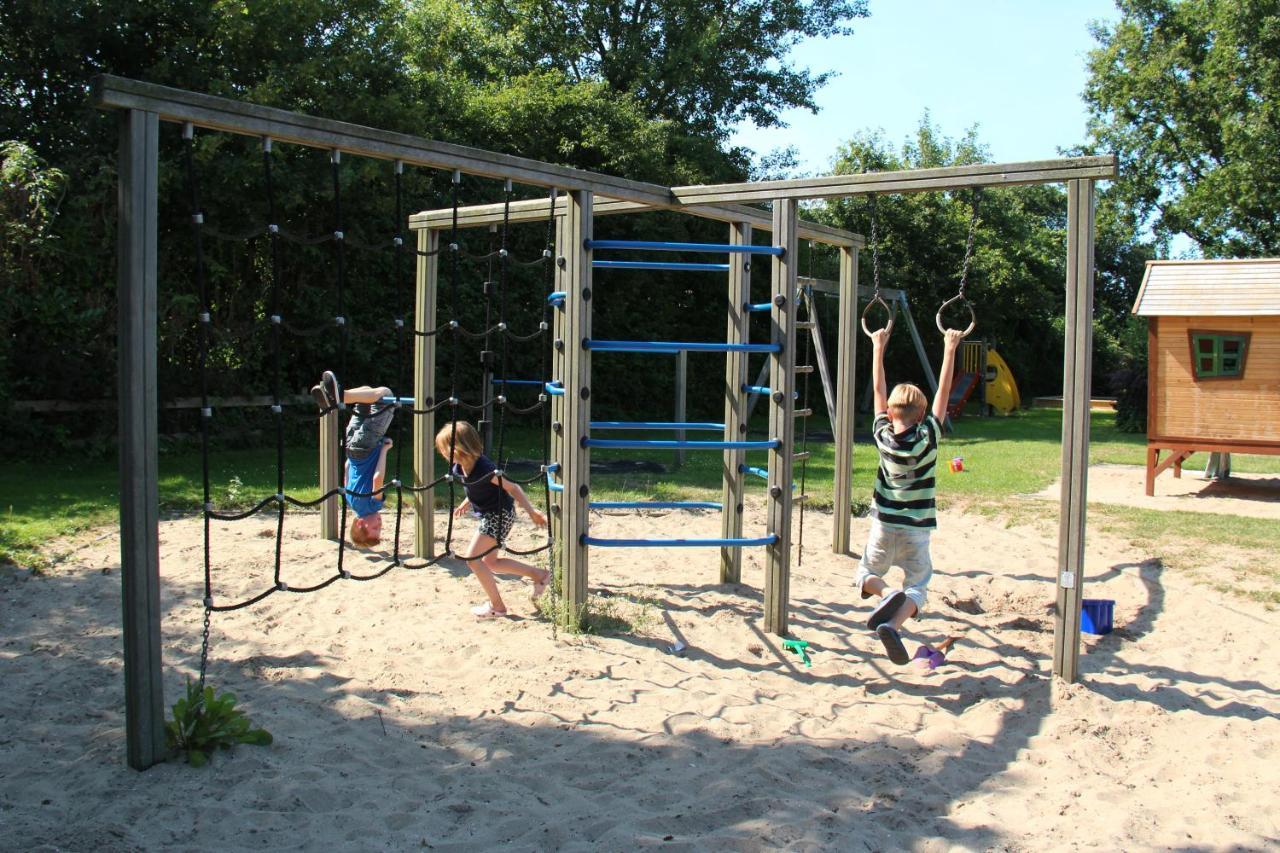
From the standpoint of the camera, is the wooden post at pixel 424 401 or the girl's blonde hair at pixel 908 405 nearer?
the girl's blonde hair at pixel 908 405

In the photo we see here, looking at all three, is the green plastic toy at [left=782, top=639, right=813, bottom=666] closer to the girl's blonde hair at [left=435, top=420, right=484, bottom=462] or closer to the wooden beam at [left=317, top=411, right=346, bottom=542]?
the girl's blonde hair at [left=435, top=420, right=484, bottom=462]

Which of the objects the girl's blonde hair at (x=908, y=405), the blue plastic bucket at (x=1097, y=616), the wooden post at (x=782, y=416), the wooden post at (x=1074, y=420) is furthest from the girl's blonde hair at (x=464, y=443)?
the blue plastic bucket at (x=1097, y=616)

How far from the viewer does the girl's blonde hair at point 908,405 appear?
4.71 m

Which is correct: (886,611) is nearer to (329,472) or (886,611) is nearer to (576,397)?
(576,397)

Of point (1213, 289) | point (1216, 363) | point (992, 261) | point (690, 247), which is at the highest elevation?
point (992, 261)

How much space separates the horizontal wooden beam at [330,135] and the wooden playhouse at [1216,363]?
7542 mm

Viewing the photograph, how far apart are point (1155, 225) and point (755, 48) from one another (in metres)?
11.9

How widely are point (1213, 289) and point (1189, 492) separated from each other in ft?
7.12

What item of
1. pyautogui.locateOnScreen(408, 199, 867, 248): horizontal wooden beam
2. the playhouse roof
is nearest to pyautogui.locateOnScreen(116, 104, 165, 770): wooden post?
pyautogui.locateOnScreen(408, 199, 867, 248): horizontal wooden beam

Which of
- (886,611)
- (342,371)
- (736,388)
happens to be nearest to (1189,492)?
(736,388)

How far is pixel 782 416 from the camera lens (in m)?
4.98

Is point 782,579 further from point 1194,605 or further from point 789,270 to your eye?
point 1194,605

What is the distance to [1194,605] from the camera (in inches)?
225

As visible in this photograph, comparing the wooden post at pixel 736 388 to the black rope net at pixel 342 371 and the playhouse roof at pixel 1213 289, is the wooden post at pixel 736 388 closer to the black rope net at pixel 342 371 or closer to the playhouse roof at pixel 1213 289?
the black rope net at pixel 342 371
